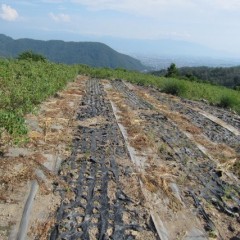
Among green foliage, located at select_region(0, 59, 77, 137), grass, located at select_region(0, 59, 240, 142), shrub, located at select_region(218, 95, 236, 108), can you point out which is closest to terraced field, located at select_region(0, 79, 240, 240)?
green foliage, located at select_region(0, 59, 77, 137)

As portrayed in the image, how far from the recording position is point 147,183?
16.9 ft

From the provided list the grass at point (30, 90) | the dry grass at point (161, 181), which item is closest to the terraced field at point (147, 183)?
the dry grass at point (161, 181)

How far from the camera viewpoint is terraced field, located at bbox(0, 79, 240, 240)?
3992 mm

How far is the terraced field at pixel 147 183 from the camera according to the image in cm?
399

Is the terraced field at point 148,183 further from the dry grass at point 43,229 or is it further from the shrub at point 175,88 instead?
the shrub at point 175,88

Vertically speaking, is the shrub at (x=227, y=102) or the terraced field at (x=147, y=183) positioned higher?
the terraced field at (x=147, y=183)

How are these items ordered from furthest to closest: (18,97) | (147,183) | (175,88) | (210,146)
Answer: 1. (175,88)
2. (18,97)
3. (210,146)
4. (147,183)

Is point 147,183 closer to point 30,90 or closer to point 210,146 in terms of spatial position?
point 210,146

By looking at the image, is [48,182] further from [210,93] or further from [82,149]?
[210,93]

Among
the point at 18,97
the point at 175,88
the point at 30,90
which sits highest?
the point at 18,97

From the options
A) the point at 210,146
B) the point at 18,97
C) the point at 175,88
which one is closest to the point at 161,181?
the point at 210,146

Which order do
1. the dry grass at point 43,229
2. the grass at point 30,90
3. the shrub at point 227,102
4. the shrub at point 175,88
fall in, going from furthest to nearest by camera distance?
the shrub at point 175,88 < the shrub at point 227,102 < the grass at point 30,90 < the dry grass at point 43,229

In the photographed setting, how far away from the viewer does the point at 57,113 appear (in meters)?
9.31

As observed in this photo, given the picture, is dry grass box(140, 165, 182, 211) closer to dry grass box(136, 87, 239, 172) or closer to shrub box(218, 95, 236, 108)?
dry grass box(136, 87, 239, 172)
